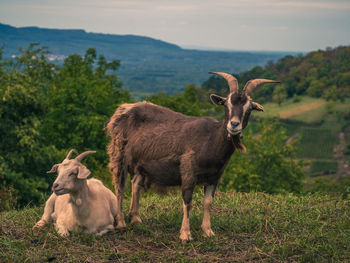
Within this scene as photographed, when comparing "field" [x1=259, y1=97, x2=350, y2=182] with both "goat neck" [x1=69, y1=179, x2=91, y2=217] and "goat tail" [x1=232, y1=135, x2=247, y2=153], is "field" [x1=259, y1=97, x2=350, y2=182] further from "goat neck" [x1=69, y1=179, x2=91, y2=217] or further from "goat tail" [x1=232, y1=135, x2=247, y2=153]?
"goat neck" [x1=69, y1=179, x2=91, y2=217]

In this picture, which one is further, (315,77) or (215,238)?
→ (315,77)

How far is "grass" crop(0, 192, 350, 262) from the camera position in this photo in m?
7.08

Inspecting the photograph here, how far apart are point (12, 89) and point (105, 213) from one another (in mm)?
17535

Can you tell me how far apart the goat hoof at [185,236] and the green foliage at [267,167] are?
3553 centimetres

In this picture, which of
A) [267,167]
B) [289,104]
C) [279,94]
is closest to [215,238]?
[267,167]

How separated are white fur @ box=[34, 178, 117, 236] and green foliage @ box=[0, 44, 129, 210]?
18.7ft

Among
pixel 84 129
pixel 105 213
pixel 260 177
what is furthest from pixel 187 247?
pixel 260 177

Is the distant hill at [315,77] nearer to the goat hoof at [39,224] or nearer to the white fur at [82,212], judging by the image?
the white fur at [82,212]

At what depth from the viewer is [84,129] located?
3528 cm

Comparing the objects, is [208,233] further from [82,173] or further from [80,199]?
[82,173]

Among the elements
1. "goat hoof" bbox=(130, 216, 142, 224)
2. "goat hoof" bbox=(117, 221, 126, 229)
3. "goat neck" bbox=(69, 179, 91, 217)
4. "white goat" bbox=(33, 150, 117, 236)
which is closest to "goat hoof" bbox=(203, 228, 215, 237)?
"goat hoof" bbox=(130, 216, 142, 224)

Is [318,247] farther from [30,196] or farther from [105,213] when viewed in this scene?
[30,196]

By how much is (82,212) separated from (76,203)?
0.84ft

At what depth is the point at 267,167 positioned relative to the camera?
46.6 m
